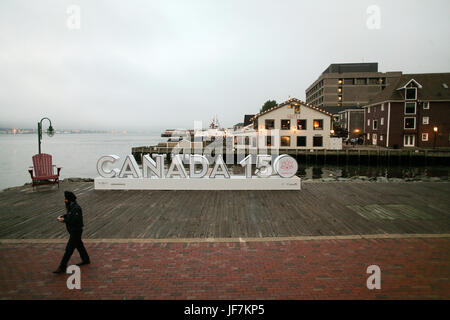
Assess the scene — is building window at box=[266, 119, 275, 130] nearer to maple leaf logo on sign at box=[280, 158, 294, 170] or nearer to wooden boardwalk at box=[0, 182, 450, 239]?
wooden boardwalk at box=[0, 182, 450, 239]

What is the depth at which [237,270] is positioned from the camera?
609 cm

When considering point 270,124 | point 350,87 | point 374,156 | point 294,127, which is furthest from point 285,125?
point 350,87

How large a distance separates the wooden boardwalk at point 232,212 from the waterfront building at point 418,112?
37.1 meters

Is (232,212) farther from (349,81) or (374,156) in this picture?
(349,81)

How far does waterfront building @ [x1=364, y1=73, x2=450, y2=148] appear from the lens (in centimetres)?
4559

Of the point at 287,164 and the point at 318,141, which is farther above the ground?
the point at 318,141

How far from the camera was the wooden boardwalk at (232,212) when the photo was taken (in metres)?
8.51

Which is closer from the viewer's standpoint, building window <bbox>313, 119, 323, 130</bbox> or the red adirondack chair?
the red adirondack chair

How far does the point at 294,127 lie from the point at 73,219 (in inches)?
1725

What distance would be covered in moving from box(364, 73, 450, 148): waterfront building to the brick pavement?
4616 centimetres

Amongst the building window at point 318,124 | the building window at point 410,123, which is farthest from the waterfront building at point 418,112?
the building window at point 318,124

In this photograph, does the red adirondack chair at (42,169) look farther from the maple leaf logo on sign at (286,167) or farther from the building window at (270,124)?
the building window at (270,124)

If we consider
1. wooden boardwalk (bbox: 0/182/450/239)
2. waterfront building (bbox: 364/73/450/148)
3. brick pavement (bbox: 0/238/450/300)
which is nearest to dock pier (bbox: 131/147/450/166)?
waterfront building (bbox: 364/73/450/148)

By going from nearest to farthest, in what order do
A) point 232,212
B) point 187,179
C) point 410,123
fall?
point 232,212 < point 187,179 < point 410,123
